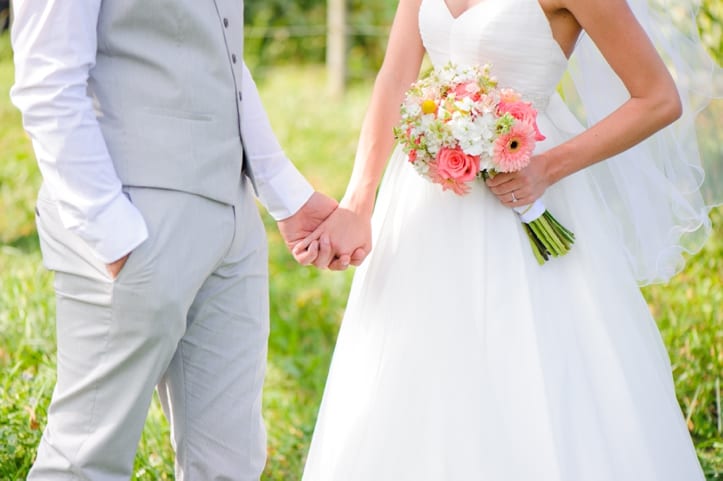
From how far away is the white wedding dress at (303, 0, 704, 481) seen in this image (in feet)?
8.00

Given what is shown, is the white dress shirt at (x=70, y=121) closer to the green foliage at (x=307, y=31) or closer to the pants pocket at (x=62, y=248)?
the pants pocket at (x=62, y=248)

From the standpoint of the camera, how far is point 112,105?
2.15m

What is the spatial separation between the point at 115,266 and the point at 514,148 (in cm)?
99

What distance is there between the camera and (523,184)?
8.17 ft

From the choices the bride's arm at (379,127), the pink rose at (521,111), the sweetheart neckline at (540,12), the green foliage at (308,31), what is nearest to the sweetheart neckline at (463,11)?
the sweetheart neckline at (540,12)

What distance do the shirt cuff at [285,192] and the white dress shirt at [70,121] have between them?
1.94 ft

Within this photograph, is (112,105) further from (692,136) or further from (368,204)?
(692,136)

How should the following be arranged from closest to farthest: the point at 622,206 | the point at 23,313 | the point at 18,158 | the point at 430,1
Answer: the point at 430,1 → the point at 622,206 → the point at 23,313 → the point at 18,158

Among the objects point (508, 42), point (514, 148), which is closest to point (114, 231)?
point (514, 148)

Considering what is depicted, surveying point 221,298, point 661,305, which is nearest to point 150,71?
point 221,298

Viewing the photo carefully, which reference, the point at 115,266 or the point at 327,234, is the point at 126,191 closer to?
the point at 115,266

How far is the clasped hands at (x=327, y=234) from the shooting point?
8.84ft

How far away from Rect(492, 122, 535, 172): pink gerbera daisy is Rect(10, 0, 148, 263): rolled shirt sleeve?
0.88 meters

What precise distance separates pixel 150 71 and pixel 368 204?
818 millimetres
